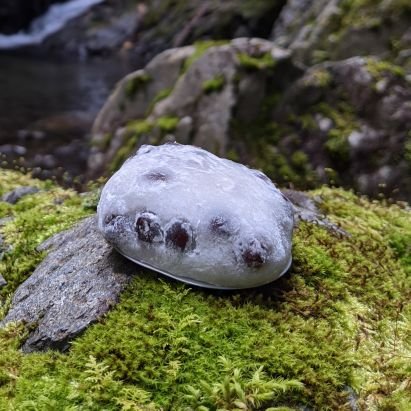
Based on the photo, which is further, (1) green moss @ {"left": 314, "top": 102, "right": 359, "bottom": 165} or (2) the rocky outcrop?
(1) green moss @ {"left": 314, "top": 102, "right": 359, "bottom": 165}

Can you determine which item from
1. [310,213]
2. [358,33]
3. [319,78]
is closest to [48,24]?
[358,33]

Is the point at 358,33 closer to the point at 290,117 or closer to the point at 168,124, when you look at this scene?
the point at 290,117

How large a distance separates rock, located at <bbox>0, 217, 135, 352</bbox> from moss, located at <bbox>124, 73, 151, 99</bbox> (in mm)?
7053

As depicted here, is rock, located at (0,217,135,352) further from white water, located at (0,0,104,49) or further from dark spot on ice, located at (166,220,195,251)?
white water, located at (0,0,104,49)

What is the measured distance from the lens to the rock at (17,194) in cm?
544

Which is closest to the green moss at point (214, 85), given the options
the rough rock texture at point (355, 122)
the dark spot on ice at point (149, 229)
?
the rough rock texture at point (355, 122)

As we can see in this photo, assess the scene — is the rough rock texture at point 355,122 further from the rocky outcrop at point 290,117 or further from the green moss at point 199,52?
the green moss at point 199,52

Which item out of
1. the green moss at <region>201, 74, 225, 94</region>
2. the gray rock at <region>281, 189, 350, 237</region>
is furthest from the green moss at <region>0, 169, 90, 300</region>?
the green moss at <region>201, 74, 225, 94</region>

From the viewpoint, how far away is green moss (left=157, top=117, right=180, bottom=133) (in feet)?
28.1

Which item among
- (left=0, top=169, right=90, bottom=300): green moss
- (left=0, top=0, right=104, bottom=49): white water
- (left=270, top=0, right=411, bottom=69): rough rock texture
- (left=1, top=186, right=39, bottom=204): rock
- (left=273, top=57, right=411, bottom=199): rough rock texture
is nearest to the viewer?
(left=0, top=169, right=90, bottom=300): green moss

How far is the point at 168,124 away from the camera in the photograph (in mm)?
8609

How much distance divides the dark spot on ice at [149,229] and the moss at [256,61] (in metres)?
5.93

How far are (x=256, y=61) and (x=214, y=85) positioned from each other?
2.67 feet

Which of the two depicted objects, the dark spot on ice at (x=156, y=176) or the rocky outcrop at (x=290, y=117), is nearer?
the dark spot on ice at (x=156, y=176)
